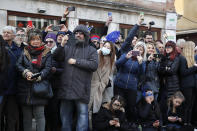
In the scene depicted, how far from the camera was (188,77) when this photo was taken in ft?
20.0

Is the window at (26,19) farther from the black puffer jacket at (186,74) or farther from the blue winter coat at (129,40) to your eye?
the black puffer jacket at (186,74)

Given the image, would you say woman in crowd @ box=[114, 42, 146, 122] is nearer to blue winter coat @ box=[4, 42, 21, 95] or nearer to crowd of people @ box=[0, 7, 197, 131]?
crowd of people @ box=[0, 7, 197, 131]

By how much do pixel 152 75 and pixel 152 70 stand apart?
104 mm

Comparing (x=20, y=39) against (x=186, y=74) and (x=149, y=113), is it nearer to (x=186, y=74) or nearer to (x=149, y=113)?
(x=149, y=113)

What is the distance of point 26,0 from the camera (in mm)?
9297

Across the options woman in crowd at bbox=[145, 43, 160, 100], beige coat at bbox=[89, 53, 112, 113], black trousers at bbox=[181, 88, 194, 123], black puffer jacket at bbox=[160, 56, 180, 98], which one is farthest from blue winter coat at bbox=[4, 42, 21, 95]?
black trousers at bbox=[181, 88, 194, 123]

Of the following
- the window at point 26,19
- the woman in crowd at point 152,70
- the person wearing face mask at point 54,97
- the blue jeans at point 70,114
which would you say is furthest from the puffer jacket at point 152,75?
the window at point 26,19

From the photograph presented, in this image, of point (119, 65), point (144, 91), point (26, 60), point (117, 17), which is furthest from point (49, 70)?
point (117, 17)

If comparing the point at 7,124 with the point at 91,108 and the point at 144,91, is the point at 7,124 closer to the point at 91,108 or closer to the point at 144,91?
the point at 91,108

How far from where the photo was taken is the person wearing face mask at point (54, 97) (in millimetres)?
4841

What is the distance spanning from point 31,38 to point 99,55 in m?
1.36

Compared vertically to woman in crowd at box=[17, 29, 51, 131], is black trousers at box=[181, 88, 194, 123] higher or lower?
lower

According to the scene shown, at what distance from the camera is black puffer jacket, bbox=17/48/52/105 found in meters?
4.46

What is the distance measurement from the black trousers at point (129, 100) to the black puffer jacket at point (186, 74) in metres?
1.24
